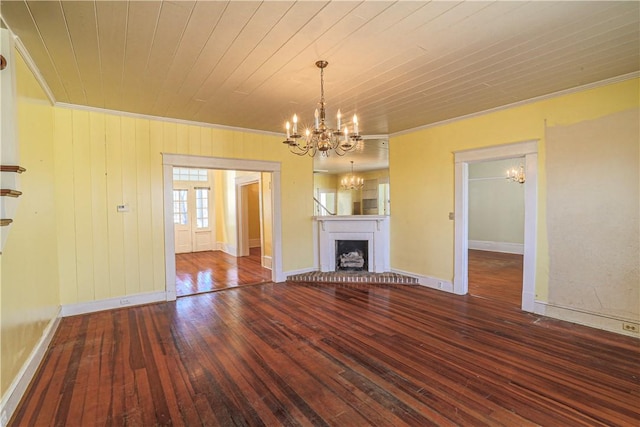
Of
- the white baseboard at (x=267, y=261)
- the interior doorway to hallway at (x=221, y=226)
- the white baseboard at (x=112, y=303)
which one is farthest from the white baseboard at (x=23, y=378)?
the white baseboard at (x=267, y=261)

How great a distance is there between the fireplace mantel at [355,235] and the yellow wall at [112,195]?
2.33 m

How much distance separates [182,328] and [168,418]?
1544mm

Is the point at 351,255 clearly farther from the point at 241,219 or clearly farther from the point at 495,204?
the point at 495,204

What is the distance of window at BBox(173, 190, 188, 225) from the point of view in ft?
29.1

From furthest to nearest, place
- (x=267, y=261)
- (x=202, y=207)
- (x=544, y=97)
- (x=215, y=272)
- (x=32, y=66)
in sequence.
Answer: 1. (x=202, y=207)
2. (x=267, y=261)
3. (x=215, y=272)
4. (x=544, y=97)
5. (x=32, y=66)

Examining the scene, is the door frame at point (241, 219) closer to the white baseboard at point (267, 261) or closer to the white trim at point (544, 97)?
the white baseboard at point (267, 261)

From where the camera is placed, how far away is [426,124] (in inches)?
191

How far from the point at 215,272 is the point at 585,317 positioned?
5.89m

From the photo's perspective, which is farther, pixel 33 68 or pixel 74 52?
pixel 33 68

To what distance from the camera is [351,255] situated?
5832 millimetres

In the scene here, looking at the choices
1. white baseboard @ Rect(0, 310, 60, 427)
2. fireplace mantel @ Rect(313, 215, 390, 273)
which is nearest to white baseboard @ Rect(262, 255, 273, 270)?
fireplace mantel @ Rect(313, 215, 390, 273)

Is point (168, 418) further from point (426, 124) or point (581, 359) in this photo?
point (426, 124)

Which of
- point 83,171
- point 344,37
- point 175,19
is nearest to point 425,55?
point 344,37

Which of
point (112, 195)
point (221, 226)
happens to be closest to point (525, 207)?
point (112, 195)
